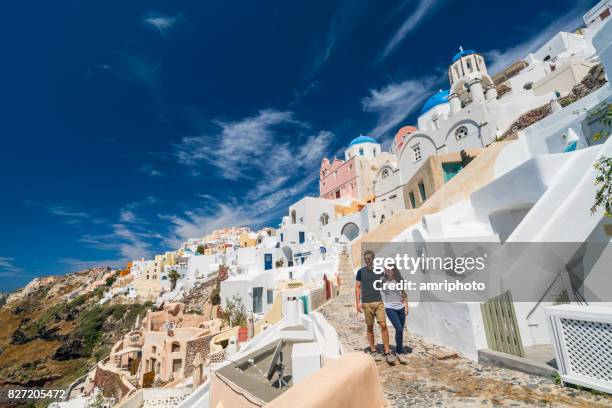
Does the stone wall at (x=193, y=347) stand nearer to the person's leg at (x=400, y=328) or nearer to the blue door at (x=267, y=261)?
the person's leg at (x=400, y=328)

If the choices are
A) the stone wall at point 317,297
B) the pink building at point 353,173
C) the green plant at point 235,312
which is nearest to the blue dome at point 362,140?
the pink building at point 353,173

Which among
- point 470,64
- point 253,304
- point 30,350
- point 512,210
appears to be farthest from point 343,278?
→ point 30,350

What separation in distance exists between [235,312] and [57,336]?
41.6 meters

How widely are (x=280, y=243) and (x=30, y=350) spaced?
42.7 metres

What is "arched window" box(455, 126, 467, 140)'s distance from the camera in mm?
20750

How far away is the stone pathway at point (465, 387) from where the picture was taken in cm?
298

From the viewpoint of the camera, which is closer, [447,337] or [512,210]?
[447,337]

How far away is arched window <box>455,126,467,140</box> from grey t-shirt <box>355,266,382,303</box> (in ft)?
66.6

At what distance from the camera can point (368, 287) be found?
182 inches

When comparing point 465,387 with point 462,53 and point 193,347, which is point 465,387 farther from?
point 462,53

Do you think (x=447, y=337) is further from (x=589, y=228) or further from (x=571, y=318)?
(x=589, y=228)

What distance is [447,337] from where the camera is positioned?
517cm

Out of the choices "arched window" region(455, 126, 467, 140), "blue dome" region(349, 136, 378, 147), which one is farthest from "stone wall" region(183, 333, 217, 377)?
"blue dome" region(349, 136, 378, 147)

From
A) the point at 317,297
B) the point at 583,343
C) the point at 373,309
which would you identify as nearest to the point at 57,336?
the point at 317,297
